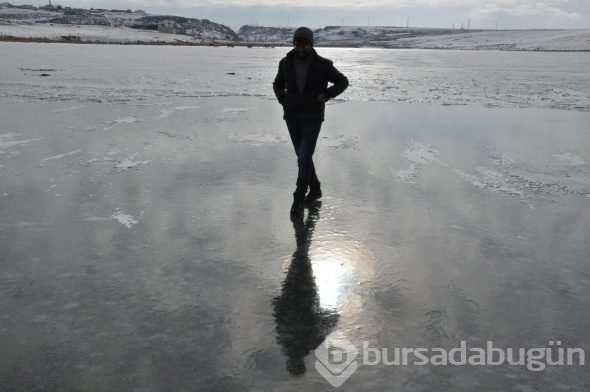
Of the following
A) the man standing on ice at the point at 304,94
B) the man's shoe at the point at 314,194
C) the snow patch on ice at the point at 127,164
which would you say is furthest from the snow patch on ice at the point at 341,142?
the snow patch on ice at the point at 127,164

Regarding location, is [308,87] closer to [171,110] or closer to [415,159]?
[415,159]

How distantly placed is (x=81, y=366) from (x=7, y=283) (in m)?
1.35

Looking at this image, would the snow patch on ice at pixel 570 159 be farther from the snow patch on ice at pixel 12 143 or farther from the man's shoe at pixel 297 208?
the snow patch on ice at pixel 12 143

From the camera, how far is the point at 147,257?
A: 4.03 metres

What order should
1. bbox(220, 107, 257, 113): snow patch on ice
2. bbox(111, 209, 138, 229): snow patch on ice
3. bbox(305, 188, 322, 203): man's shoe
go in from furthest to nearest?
1. bbox(220, 107, 257, 113): snow patch on ice
2. bbox(305, 188, 322, 203): man's shoe
3. bbox(111, 209, 138, 229): snow patch on ice

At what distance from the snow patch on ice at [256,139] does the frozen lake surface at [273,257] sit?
0.08 m

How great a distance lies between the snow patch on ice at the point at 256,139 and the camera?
8.48 m

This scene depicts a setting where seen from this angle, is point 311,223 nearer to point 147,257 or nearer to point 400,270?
point 400,270

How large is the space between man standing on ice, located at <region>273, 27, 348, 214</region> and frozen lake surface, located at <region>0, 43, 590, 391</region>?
0.50m

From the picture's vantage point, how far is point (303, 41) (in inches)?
191

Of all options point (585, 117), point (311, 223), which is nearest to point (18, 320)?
point (311, 223)

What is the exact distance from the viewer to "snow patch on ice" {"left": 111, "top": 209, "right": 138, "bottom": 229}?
15.5ft

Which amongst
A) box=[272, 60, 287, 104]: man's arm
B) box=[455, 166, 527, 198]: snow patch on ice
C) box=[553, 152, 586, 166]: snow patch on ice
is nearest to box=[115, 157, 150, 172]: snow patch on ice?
box=[272, 60, 287, 104]: man's arm

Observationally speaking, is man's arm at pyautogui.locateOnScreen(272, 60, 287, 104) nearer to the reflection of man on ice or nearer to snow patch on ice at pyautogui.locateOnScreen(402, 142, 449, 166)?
the reflection of man on ice
